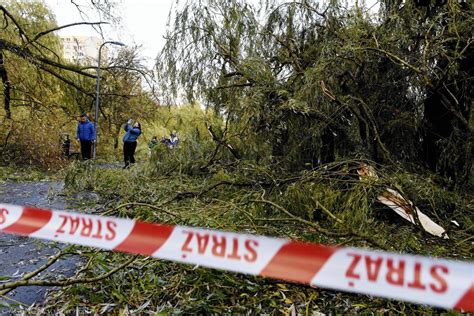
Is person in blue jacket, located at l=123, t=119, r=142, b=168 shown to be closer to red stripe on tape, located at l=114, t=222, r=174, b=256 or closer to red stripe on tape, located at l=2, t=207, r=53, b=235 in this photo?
red stripe on tape, located at l=2, t=207, r=53, b=235

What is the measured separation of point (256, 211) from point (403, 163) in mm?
2017

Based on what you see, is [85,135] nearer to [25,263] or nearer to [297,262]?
[25,263]

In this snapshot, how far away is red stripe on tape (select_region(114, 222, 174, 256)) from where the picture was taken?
1.80 meters

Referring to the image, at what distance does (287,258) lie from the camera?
5.15 feet

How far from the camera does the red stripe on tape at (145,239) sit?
1.80m

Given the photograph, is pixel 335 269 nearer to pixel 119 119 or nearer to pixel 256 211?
pixel 256 211

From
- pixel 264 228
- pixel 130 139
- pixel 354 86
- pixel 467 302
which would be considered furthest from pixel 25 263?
pixel 130 139

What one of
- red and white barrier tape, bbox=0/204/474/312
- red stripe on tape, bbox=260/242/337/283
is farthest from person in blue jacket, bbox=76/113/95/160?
red stripe on tape, bbox=260/242/337/283

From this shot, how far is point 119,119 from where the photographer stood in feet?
51.0

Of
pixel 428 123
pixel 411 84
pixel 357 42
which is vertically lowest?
pixel 428 123

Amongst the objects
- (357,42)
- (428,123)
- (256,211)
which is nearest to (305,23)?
(357,42)

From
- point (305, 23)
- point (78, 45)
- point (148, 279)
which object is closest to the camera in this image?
point (148, 279)

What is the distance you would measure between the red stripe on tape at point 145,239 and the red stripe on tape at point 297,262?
1.73 feet

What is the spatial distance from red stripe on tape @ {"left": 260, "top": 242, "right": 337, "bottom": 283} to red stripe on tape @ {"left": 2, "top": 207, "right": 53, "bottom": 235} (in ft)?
4.12
